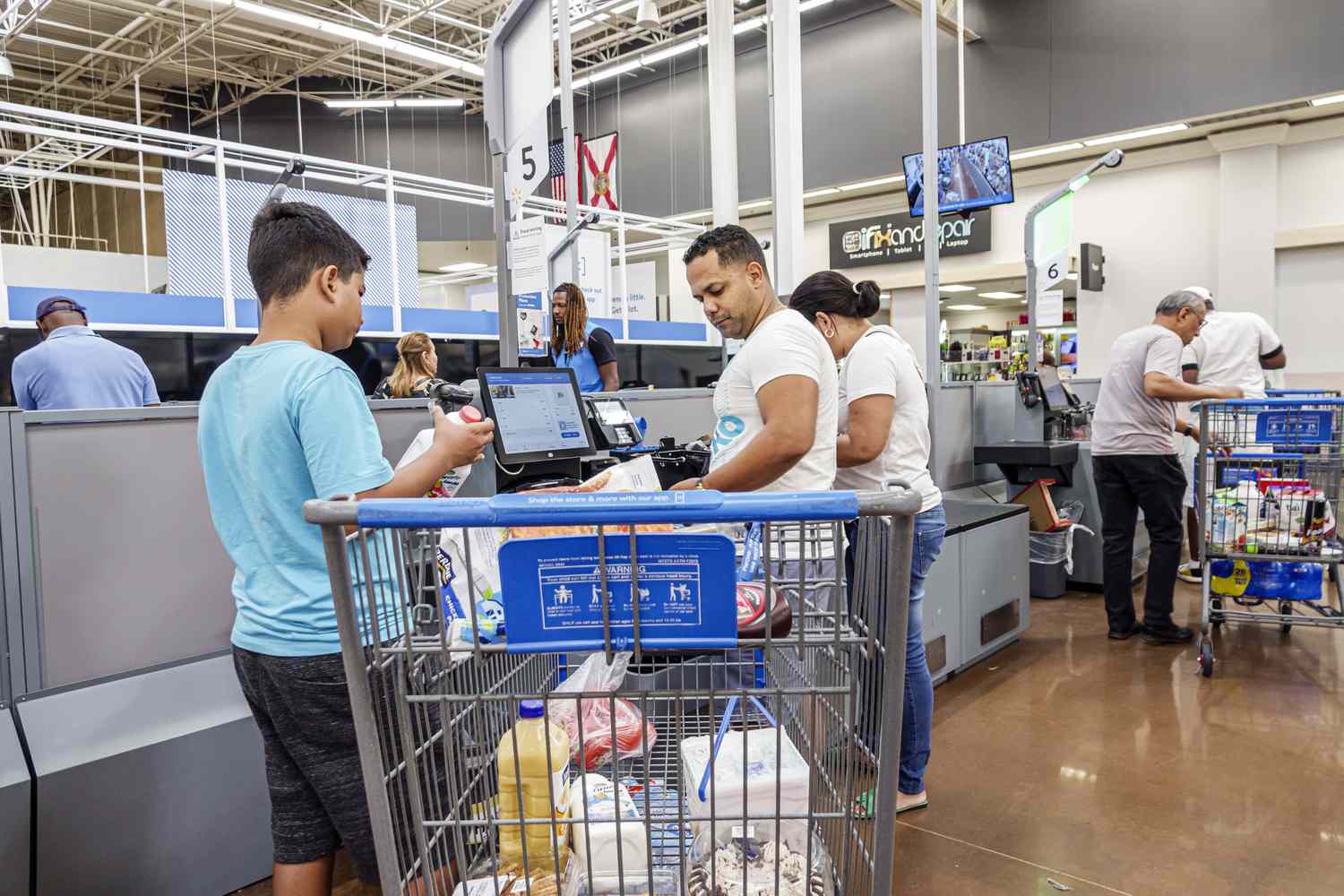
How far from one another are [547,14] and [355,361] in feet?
16.1

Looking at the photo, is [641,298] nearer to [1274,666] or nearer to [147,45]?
[147,45]

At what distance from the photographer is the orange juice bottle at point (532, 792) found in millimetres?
1065

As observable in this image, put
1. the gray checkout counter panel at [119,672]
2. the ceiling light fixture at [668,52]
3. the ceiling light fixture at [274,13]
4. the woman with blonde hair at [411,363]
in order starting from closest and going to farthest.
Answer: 1. the gray checkout counter panel at [119,672]
2. the woman with blonde hair at [411,363]
3. the ceiling light fixture at [274,13]
4. the ceiling light fixture at [668,52]

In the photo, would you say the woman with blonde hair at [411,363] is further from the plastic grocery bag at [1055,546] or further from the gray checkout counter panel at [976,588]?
the plastic grocery bag at [1055,546]

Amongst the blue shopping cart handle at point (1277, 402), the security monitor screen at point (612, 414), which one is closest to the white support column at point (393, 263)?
the security monitor screen at point (612, 414)

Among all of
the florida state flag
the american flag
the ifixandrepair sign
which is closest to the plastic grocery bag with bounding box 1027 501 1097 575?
the american flag

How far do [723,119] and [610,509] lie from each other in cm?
477

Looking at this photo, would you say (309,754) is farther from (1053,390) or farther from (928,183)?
(1053,390)

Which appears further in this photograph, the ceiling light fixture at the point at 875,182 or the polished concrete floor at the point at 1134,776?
the ceiling light fixture at the point at 875,182

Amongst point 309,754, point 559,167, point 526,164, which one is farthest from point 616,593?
point 559,167

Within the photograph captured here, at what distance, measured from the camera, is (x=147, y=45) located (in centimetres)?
1297

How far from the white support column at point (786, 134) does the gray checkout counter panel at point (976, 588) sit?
67.0 inches

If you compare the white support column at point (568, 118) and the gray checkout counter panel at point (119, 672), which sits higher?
the white support column at point (568, 118)

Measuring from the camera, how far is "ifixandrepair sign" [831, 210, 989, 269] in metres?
11.2
